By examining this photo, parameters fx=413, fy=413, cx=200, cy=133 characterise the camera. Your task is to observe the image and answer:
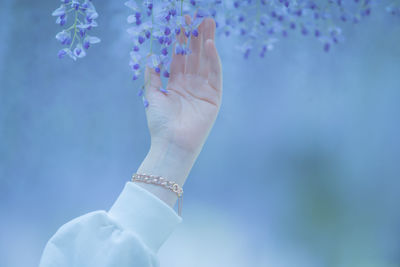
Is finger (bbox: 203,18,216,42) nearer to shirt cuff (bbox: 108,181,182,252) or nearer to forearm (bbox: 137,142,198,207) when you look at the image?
forearm (bbox: 137,142,198,207)

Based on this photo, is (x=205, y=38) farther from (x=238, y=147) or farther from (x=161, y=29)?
(x=238, y=147)

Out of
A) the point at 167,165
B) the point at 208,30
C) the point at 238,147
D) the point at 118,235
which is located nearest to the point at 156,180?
the point at 167,165

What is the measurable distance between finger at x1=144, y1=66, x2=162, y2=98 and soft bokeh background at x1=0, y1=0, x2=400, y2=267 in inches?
36.5

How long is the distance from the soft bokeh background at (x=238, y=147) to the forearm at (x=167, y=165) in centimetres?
96

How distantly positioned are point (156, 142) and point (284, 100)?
47.2 inches

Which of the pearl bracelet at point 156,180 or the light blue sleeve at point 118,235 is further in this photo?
the pearl bracelet at point 156,180

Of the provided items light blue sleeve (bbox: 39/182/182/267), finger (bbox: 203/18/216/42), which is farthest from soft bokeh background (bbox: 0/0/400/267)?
light blue sleeve (bbox: 39/182/182/267)

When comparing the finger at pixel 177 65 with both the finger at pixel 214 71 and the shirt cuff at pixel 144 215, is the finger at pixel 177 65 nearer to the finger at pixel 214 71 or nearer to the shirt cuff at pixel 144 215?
the finger at pixel 214 71

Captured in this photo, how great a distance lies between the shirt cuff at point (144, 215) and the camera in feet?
2.81

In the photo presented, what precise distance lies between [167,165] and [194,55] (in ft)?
0.96

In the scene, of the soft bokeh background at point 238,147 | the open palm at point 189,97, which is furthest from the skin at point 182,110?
the soft bokeh background at point 238,147

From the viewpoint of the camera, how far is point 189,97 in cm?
103

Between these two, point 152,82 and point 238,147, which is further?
point 238,147

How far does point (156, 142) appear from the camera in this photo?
38.4 inches
